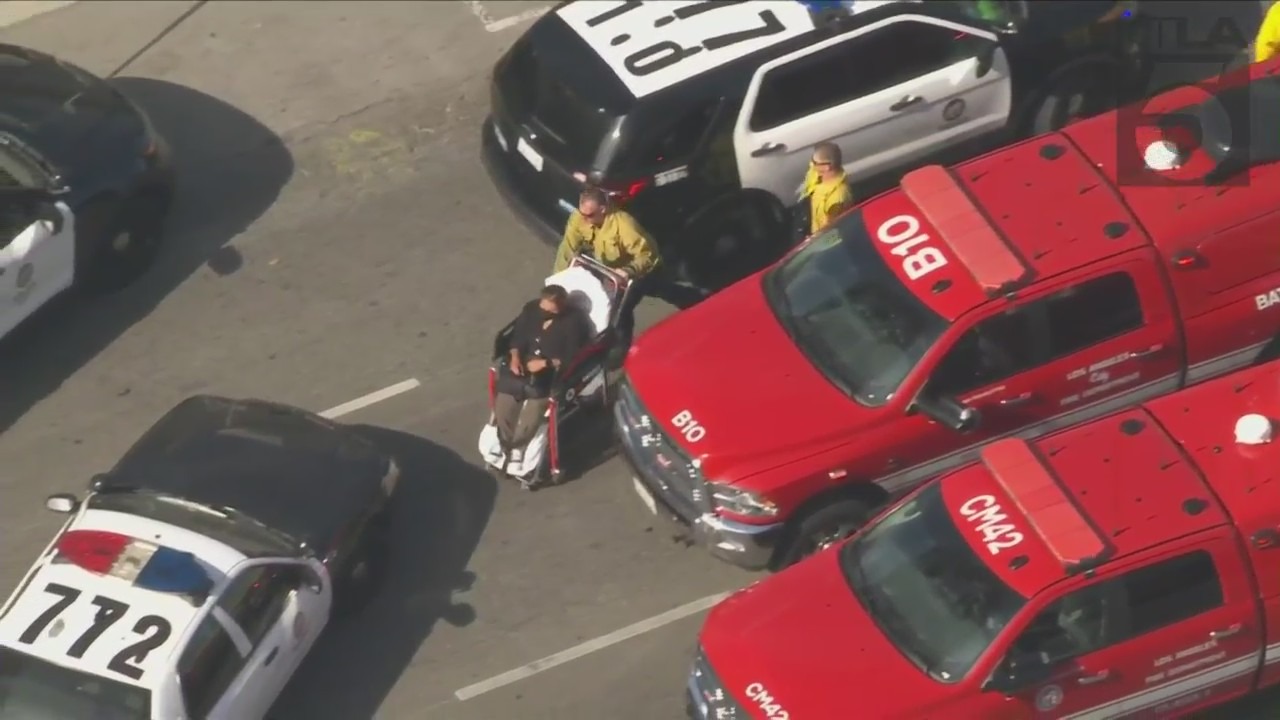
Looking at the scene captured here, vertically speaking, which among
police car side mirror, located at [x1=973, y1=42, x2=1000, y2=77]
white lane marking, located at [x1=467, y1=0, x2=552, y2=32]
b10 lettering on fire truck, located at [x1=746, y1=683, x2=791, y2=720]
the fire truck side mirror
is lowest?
b10 lettering on fire truck, located at [x1=746, y1=683, x2=791, y2=720]

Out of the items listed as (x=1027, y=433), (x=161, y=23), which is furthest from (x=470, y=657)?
(x=161, y=23)

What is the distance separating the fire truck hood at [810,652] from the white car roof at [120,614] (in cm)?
295

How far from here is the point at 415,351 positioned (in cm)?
1340

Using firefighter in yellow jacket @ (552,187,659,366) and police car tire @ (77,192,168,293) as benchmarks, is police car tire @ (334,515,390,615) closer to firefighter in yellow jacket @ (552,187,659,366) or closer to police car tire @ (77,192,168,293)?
firefighter in yellow jacket @ (552,187,659,366)

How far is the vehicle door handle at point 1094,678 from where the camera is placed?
934 centimetres

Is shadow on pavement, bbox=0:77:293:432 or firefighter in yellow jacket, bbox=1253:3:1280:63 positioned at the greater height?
firefighter in yellow jacket, bbox=1253:3:1280:63

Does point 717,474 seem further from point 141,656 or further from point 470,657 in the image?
point 141,656

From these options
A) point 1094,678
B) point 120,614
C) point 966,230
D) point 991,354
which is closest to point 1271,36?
point 966,230

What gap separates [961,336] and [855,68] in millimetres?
2987

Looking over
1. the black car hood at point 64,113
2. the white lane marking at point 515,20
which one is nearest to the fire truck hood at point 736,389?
the black car hood at point 64,113

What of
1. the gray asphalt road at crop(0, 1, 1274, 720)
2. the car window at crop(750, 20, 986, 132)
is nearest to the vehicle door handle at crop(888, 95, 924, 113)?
the car window at crop(750, 20, 986, 132)

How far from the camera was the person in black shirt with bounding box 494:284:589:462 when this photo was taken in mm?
12078

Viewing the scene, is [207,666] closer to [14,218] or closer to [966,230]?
[14,218]

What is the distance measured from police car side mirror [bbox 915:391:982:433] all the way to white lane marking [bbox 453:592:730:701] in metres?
1.86
